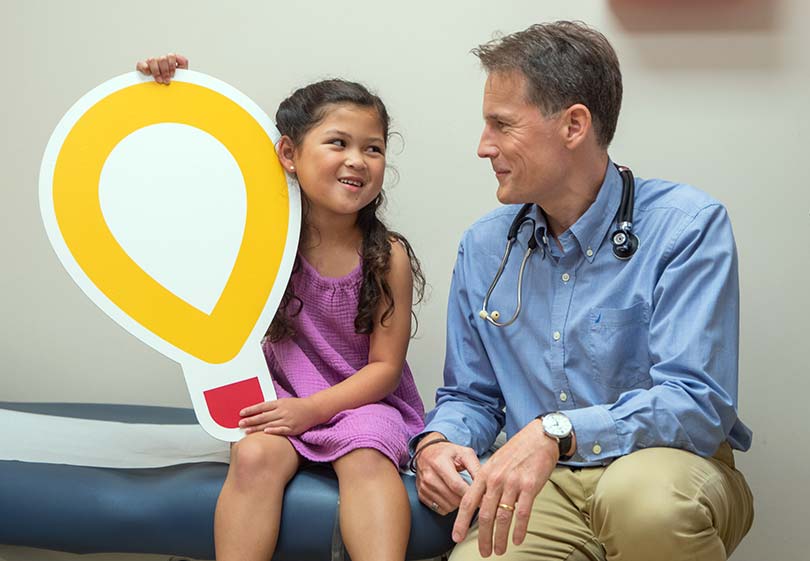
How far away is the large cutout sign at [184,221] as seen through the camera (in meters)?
1.89

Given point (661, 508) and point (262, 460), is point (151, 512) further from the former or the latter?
point (661, 508)

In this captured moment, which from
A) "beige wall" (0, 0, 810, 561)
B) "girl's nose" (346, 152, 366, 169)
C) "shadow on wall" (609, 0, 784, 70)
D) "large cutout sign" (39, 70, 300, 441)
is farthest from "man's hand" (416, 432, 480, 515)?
"shadow on wall" (609, 0, 784, 70)

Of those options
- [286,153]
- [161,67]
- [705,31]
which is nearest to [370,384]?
[286,153]

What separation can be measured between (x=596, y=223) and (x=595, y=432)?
0.41 meters

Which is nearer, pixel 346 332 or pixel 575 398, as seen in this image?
pixel 575 398

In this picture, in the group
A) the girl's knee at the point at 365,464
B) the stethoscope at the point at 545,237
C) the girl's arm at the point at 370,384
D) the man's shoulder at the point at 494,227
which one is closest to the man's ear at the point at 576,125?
the stethoscope at the point at 545,237

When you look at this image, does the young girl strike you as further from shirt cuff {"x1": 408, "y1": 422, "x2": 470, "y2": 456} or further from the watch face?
the watch face

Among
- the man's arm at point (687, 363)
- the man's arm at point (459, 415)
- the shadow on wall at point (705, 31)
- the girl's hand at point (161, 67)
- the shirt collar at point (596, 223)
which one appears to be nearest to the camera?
the man's arm at point (687, 363)

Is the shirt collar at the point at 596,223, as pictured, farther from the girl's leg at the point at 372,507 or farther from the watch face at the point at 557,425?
the girl's leg at the point at 372,507

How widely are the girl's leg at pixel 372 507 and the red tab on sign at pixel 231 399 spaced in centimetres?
21

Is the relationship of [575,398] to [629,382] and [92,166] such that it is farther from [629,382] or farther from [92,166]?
[92,166]

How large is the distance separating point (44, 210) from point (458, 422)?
2.89 ft

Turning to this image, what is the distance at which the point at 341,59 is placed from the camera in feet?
8.26

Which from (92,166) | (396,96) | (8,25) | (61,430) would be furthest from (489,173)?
(8,25)
